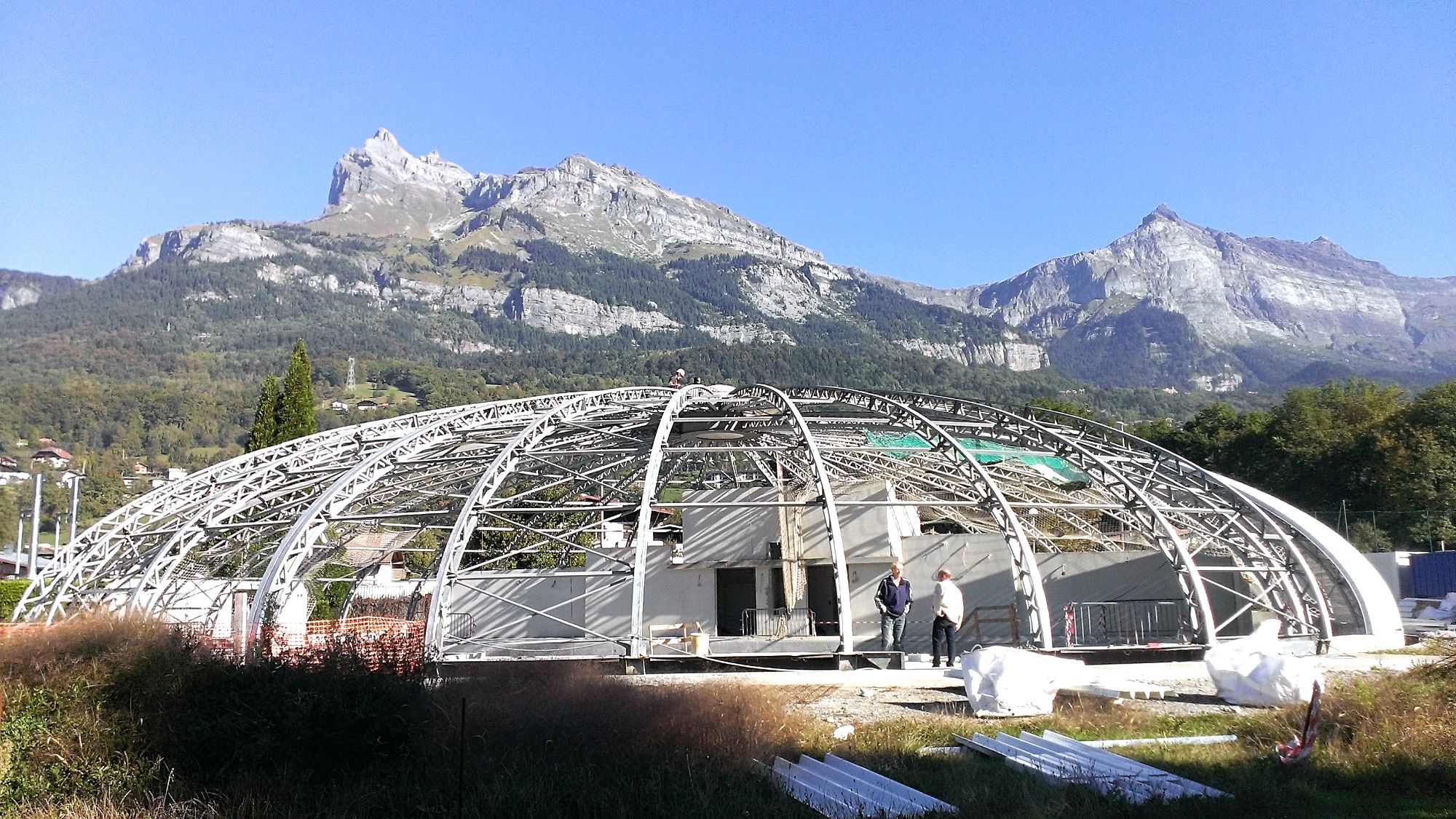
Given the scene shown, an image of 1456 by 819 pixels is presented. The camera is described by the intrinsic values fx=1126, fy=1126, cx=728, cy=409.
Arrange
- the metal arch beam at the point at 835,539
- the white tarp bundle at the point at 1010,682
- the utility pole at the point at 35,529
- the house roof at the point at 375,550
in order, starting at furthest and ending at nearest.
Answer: the utility pole at the point at 35,529, the house roof at the point at 375,550, the metal arch beam at the point at 835,539, the white tarp bundle at the point at 1010,682

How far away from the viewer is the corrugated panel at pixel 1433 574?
3102 centimetres

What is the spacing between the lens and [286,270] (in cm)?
19975

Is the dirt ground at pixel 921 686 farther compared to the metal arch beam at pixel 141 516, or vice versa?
the metal arch beam at pixel 141 516

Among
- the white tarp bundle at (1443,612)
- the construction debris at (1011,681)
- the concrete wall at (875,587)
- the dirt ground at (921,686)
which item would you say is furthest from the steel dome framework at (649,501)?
the white tarp bundle at (1443,612)

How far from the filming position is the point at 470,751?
A: 9320 millimetres

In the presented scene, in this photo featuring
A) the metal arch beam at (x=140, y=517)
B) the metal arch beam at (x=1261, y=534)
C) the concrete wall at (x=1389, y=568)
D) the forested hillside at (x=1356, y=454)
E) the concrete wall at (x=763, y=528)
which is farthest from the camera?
the forested hillside at (x=1356, y=454)

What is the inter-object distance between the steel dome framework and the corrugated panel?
11.0 m

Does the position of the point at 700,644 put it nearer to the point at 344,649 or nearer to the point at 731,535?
the point at 731,535

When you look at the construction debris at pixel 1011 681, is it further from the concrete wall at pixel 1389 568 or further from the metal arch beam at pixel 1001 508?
the concrete wall at pixel 1389 568

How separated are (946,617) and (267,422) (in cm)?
3412

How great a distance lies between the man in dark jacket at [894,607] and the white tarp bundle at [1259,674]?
4.54 m

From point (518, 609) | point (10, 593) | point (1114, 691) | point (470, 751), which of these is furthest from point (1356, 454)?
point (470, 751)

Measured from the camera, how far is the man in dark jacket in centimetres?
1594

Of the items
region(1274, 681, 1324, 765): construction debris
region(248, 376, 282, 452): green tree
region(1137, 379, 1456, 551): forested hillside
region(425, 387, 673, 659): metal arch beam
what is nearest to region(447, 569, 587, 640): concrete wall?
region(425, 387, 673, 659): metal arch beam
